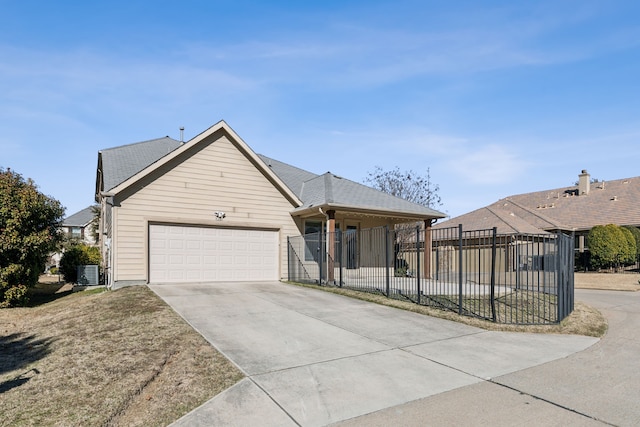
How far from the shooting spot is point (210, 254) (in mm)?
14664

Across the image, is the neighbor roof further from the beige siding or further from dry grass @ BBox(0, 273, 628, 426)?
dry grass @ BBox(0, 273, 628, 426)

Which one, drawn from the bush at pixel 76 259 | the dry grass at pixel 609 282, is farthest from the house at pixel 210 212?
the dry grass at pixel 609 282

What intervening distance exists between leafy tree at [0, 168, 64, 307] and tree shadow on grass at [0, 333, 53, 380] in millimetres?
5027

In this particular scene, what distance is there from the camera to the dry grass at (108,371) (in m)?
4.00

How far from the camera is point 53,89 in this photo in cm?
1178

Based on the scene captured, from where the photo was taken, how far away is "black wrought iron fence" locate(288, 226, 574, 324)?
340 inches

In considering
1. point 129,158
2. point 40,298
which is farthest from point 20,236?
point 129,158

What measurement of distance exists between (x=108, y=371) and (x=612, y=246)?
27964 millimetres

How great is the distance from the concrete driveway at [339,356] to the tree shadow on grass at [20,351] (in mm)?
2440

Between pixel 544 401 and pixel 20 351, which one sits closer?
pixel 544 401

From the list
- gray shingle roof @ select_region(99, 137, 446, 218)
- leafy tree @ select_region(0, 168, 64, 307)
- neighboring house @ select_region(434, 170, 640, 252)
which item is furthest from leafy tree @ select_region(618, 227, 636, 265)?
leafy tree @ select_region(0, 168, 64, 307)

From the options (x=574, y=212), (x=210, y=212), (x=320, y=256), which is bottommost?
(x=320, y=256)

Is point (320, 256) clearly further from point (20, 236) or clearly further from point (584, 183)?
point (584, 183)

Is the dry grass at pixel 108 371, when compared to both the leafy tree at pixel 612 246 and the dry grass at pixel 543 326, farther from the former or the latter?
the leafy tree at pixel 612 246
